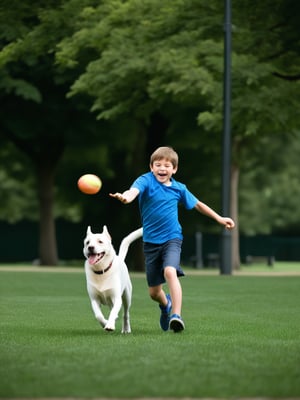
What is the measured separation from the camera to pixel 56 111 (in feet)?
118

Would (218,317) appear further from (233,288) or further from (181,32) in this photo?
(181,32)

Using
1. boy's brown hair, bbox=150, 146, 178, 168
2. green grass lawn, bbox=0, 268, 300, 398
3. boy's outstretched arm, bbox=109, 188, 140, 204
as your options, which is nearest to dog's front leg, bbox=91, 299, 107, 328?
green grass lawn, bbox=0, 268, 300, 398

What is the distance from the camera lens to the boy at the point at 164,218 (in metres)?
11.3

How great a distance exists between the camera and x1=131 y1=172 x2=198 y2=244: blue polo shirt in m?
11.4

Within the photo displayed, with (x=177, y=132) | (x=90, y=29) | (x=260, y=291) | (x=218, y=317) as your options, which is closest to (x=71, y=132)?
(x=177, y=132)

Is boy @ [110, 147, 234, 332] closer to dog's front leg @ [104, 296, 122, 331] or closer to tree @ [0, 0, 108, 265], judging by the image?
dog's front leg @ [104, 296, 122, 331]

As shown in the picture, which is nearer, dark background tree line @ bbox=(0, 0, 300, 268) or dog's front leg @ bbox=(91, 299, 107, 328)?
dog's front leg @ bbox=(91, 299, 107, 328)

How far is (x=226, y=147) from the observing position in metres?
28.8

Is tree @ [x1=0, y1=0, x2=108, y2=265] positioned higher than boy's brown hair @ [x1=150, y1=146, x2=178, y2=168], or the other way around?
tree @ [x1=0, y1=0, x2=108, y2=265]

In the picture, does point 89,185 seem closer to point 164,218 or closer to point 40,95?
point 164,218

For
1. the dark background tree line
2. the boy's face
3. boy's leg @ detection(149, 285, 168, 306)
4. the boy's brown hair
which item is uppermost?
the dark background tree line

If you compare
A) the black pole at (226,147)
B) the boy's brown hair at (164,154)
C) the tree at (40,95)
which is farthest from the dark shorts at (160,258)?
the tree at (40,95)

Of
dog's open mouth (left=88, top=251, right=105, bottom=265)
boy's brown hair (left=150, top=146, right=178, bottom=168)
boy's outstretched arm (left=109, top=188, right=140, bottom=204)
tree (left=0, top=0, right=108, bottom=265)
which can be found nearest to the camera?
boy's outstretched arm (left=109, top=188, right=140, bottom=204)

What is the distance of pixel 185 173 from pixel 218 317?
30.8 meters
